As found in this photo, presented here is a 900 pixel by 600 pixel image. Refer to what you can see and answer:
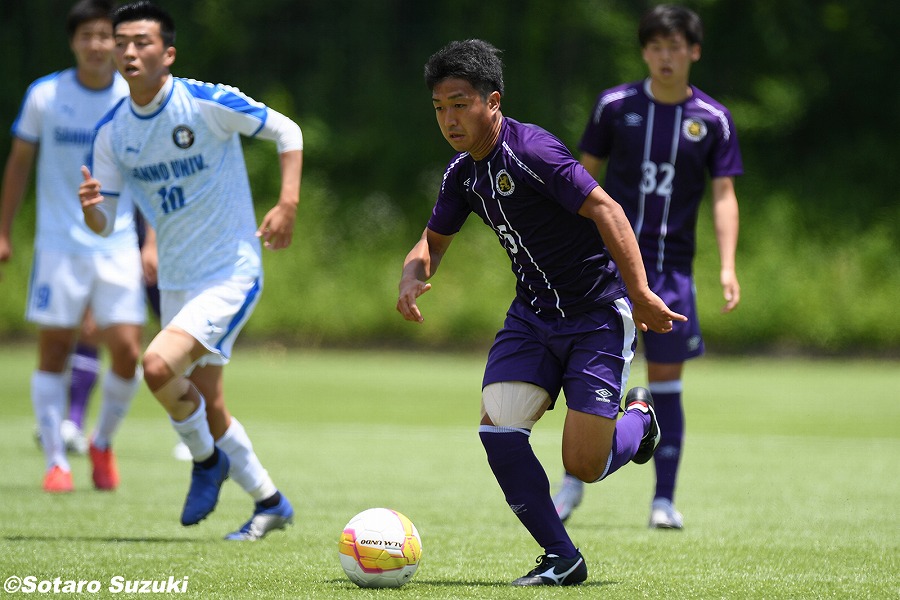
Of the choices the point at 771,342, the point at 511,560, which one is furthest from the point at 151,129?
the point at 771,342

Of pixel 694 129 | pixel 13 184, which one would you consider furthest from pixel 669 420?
pixel 13 184

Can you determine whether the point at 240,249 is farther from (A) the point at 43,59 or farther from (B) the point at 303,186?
(A) the point at 43,59

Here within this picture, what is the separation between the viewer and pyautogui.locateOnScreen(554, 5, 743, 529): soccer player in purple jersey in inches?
262

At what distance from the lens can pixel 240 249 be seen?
19.7 ft

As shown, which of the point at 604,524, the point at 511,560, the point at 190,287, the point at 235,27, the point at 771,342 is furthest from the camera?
the point at 235,27

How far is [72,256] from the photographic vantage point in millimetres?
7863

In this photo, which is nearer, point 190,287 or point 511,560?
point 511,560

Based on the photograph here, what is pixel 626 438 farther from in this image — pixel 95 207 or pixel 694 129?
pixel 95 207

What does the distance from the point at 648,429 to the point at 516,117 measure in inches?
832

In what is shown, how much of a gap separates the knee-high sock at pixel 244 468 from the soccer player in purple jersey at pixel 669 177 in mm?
1527

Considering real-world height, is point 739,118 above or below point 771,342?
above

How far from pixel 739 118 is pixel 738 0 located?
7.80 ft

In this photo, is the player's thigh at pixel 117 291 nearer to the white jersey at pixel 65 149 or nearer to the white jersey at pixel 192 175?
the white jersey at pixel 65 149

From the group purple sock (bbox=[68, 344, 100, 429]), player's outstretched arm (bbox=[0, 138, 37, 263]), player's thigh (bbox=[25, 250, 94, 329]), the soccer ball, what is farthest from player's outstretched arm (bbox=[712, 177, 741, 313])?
purple sock (bbox=[68, 344, 100, 429])
